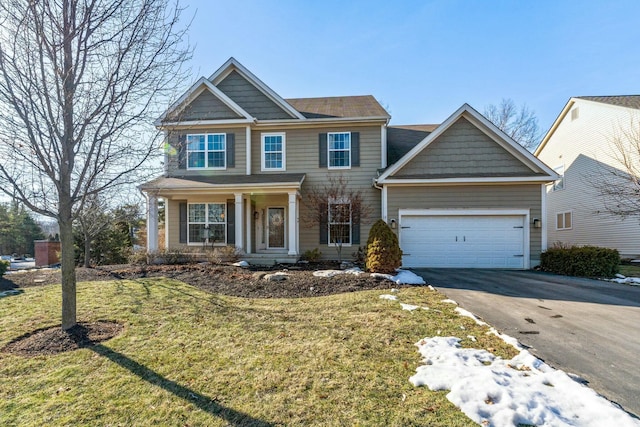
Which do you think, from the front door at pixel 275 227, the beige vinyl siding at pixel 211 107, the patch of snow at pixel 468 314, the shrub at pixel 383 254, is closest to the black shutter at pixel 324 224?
the front door at pixel 275 227

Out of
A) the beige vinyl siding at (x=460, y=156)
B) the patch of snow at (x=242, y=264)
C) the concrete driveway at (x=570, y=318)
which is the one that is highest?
the beige vinyl siding at (x=460, y=156)

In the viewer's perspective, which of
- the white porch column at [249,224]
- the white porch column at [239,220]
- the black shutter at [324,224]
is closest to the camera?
the white porch column at [239,220]

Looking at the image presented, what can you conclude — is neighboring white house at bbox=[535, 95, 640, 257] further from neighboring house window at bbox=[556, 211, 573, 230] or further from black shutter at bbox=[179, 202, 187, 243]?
black shutter at bbox=[179, 202, 187, 243]

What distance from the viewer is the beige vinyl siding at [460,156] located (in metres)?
11.3

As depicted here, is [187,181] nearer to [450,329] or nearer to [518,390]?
[450,329]

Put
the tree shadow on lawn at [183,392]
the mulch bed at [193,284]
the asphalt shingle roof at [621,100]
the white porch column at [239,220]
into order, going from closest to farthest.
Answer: the tree shadow on lawn at [183,392] < the mulch bed at [193,284] < the white porch column at [239,220] < the asphalt shingle roof at [621,100]

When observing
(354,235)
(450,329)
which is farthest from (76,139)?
(354,235)

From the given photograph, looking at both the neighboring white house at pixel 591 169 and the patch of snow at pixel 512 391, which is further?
the neighboring white house at pixel 591 169

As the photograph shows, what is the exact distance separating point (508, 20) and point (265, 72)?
9.22 m

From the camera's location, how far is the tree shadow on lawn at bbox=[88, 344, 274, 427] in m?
2.54

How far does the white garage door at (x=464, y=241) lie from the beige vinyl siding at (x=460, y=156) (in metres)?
1.65

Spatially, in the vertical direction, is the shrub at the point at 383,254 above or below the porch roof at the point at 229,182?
below

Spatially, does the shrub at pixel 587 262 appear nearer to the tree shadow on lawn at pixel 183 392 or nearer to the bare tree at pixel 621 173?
the bare tree at pixel 621 173

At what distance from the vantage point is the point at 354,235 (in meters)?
12.4
